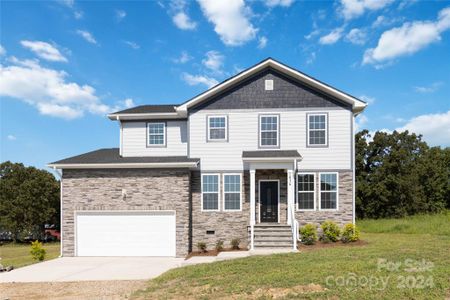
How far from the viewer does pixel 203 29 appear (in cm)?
1578

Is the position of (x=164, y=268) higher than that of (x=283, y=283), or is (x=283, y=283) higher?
(x=283, y=283)

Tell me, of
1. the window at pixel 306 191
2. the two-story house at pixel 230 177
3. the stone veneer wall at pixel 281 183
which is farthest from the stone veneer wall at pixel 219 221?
the window at pixel 306 191

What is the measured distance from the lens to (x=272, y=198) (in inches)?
609

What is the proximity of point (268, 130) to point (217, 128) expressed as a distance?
88.3 inches

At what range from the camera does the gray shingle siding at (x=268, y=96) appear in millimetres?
15532

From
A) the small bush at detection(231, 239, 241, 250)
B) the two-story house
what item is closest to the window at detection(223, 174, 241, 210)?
the two-story house

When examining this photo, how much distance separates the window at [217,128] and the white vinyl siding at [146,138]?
1.47 meters

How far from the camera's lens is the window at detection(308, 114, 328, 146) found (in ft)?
50.5

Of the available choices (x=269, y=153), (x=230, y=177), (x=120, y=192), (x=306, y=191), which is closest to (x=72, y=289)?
(x=120, y=192)

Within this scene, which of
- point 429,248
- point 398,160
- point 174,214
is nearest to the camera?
point 429,248

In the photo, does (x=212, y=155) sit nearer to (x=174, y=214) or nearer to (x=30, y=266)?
(x=174, y=214)

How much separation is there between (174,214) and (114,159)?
12.0ft

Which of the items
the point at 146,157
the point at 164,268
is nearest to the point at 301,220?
the point at 164,268

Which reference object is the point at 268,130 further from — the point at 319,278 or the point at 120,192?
the point at 319,278
